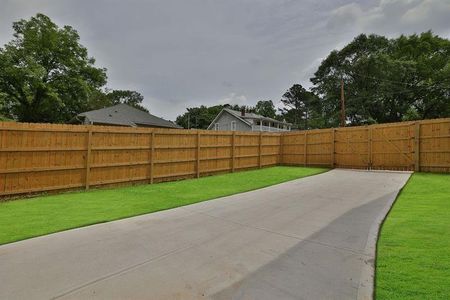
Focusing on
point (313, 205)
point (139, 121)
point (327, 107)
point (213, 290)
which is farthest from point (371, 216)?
point (327, 107)

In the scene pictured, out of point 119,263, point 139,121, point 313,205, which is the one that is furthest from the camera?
point 139,121

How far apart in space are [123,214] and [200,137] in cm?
660

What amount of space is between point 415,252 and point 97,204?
6650mm

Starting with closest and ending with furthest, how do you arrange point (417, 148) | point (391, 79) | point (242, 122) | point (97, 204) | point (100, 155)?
point (97, 204) → point (100, 155) → point (417, 148) → point (391, 79) → point (242, 122)

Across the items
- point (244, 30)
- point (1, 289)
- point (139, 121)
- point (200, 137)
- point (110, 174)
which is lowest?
point (1, 289)

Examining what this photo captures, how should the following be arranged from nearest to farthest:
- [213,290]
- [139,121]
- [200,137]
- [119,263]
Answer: [213,290], [119,263], [200,137], [139,121]

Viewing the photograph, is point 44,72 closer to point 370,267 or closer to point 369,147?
point 369,147

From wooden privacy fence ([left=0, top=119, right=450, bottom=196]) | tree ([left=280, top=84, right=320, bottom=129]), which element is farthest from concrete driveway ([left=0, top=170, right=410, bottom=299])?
tree ([left=280, top=84, right=320, bottom=129])

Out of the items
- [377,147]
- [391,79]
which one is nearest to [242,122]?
[391,79]

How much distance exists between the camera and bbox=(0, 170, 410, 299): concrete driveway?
2771mm

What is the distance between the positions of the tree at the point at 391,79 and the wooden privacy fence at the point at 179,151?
54.6ft

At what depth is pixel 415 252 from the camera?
3.50 m

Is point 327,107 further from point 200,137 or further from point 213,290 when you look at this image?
point 213,290

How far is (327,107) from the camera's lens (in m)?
32.6
